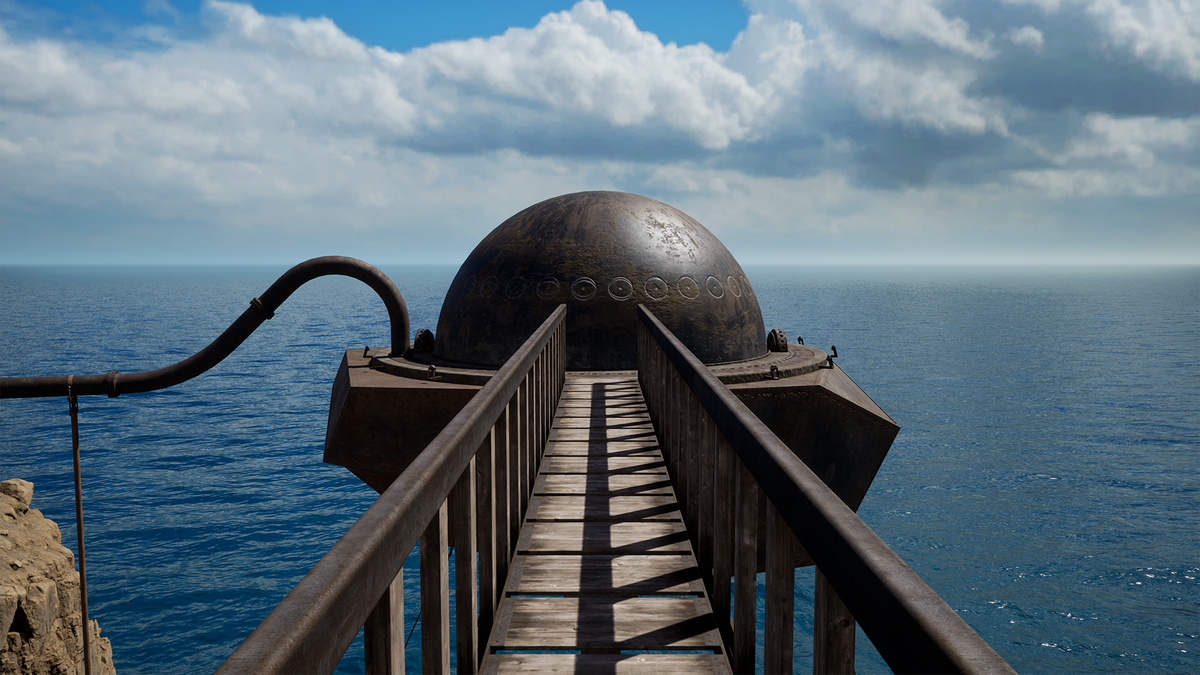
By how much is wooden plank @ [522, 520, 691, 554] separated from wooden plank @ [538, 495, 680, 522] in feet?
0.38

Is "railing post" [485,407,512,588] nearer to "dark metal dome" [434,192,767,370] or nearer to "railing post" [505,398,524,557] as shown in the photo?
"railing post" [505,398,524,557]

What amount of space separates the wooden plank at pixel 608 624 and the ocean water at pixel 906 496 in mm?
20171

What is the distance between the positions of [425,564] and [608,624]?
1794 mm

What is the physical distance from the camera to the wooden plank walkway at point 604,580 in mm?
3693

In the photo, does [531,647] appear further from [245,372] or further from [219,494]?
[245,372]

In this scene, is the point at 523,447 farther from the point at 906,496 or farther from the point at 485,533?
the point at 906,496

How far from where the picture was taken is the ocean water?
91.6 feet

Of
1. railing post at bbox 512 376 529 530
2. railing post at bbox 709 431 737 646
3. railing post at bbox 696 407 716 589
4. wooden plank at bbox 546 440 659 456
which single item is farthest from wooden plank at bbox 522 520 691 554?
wooden plank at bbox 546 440 659 456

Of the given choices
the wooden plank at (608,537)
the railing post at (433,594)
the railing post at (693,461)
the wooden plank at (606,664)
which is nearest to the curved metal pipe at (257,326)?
the wooden plank at (608,537)

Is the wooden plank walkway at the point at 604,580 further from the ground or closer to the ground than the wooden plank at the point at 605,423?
closer to the ground

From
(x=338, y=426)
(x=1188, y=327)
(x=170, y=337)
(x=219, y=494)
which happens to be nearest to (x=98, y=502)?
(x=219, y=494)

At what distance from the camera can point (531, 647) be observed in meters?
3.73

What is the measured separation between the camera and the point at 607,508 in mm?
5902

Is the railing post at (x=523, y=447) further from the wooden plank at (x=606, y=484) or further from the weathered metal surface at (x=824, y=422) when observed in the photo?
the weathered metal surface at (x=824, y=422)
